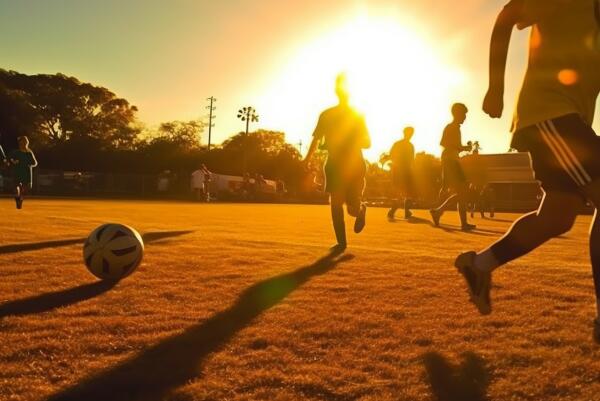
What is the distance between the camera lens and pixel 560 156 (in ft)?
8.93

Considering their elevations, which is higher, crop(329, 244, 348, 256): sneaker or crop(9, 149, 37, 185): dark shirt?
crop(9, 149, 37, 185): dark shirt

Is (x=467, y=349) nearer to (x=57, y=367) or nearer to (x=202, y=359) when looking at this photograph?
(x=202, y=359)

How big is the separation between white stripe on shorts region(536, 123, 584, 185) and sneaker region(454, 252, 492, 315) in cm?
73

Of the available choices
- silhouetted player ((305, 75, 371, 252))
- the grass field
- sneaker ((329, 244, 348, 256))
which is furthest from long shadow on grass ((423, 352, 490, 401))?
silhouetted player ((305, 75, 371, 252))

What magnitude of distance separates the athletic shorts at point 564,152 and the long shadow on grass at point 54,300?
10.3 ft

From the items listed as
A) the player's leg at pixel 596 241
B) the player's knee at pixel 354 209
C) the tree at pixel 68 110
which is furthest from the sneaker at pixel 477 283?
the tree at pixel 68 110

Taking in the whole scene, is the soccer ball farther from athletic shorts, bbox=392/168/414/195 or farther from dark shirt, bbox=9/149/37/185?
dark shirt, bbox=9/149/37/185

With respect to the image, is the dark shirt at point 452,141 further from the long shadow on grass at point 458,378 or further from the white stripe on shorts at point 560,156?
the long shadow on grass at point 458,378

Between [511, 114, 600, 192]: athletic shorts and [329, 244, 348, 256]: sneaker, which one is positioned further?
[329, 244, 348, 256]: sneaker

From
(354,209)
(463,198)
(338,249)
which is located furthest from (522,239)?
(463,198)

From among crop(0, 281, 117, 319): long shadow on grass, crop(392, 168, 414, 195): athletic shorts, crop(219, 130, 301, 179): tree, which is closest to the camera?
crop(0, 281, 117, 319): long shadow on grass

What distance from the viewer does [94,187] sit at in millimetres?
51969

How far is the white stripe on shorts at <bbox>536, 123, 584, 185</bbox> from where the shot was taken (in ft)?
8.83

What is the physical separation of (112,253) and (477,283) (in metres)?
2.96
